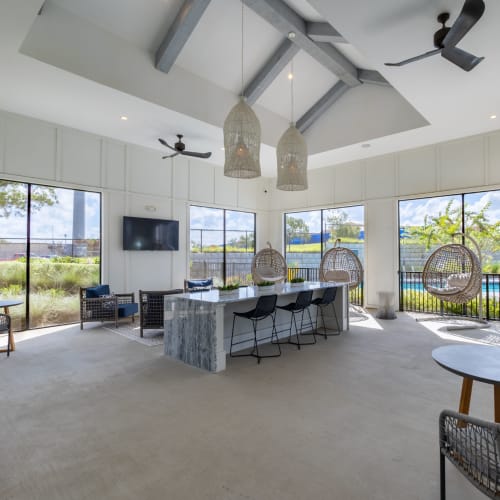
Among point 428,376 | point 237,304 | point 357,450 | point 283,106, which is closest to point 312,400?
point 357,450

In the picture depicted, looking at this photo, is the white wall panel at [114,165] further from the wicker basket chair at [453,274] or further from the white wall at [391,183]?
the wicker basket chair at [453,274]

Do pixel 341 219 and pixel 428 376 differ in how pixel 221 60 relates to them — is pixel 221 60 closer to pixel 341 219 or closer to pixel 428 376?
pixel 341 219

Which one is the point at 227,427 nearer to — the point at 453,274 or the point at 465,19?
the point at 465,19

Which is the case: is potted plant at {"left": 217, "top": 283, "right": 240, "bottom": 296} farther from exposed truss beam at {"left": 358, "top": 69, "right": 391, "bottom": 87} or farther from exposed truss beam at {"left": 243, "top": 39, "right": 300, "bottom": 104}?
exposed truss beam at {"left": 358, "top": 69, "right": 391, "bottom": 87}

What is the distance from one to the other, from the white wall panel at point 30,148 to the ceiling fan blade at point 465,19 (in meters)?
6.41

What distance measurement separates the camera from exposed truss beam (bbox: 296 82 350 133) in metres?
7.36

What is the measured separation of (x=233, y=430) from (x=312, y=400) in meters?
0.87

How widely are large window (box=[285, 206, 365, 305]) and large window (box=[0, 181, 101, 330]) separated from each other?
217 inches

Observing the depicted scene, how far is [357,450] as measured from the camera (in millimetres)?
2320

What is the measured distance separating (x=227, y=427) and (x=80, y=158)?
20.0 feet

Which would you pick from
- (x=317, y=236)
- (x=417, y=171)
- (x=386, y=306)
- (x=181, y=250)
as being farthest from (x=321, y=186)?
(x=181, y=250)

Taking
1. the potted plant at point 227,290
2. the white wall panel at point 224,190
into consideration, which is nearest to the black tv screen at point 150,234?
the white wall panel at point 224,190

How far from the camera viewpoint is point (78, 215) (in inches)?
269

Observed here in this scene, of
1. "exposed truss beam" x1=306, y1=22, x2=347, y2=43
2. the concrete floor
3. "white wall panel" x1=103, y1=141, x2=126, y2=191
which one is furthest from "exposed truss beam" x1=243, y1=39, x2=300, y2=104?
the concrete floor
